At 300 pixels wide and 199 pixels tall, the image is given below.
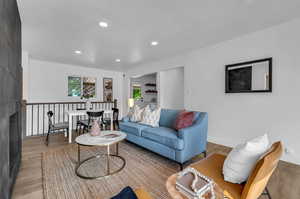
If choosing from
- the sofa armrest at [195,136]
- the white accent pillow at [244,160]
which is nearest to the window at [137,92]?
the sofa armrest at [195,136]

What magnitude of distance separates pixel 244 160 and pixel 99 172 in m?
1.96

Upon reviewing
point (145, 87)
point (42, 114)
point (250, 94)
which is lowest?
point (42, 114)

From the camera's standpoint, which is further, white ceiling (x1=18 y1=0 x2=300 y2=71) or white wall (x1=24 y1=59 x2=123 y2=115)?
white wall (x1=24 y1=59 x2=123 y2=115)

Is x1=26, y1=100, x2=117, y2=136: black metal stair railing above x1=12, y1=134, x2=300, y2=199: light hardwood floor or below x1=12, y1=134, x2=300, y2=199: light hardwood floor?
above

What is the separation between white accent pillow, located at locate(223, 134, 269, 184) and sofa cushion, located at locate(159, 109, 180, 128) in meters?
1.82

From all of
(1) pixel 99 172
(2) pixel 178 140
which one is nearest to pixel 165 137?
(2) pixel 178 140

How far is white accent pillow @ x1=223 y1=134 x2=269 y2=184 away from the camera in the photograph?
44.6 inches

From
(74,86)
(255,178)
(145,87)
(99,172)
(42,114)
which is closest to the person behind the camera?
(255,178)

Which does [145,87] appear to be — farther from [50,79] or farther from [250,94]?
[250,94]

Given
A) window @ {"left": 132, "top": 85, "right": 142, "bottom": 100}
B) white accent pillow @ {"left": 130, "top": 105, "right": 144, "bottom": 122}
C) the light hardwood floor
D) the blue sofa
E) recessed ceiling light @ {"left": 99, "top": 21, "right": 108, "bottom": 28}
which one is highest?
recessed ceiling light @ {"left": 99, "top": 21, "right": 108, "bottom": 28}

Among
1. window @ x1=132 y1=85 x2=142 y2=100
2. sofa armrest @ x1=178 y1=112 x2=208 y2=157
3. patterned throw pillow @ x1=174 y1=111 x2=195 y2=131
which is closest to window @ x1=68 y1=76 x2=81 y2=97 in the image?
window @ x1=132 y1=85 x2=142 y2=100

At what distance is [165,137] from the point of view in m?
2.39

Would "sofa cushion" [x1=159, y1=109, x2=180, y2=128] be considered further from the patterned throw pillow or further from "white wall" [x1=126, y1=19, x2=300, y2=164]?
"white wall" [x1=126, y1=19, x2=300, y2=164]

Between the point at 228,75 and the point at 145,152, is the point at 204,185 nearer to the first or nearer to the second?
the point at 145,152
